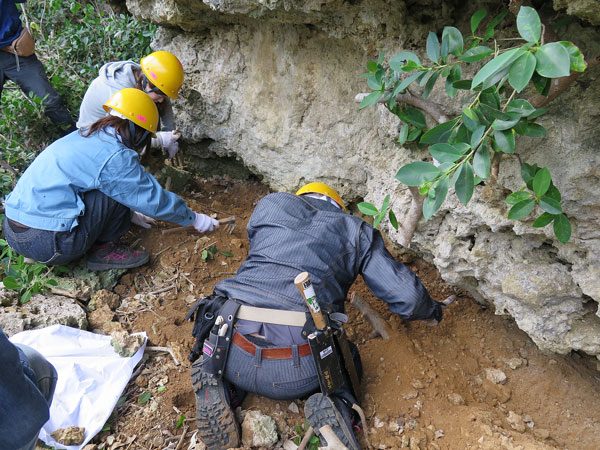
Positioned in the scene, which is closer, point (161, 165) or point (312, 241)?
point (312, 241)

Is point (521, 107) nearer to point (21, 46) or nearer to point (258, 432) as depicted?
point (258, 432)

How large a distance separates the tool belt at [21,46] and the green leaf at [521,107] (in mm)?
3859

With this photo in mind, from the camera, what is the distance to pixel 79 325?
8.95 feet

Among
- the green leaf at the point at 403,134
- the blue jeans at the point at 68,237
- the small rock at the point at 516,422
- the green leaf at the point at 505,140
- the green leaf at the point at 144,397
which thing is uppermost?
the green leaf at the point at 505,140

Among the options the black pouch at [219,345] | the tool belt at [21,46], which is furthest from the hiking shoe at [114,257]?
the tool belt at [21,46]

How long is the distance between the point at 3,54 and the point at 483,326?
14.0ft

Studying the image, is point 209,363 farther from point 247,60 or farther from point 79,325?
point 247,60

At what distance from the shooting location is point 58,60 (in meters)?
4.33

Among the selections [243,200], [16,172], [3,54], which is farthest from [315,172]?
[3,54]

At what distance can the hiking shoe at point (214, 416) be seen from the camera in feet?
6.98

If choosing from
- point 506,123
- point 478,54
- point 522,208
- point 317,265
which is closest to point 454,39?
point 478,54

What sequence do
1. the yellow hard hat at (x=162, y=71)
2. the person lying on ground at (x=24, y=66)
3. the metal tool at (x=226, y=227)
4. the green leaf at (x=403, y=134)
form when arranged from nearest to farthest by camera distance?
the green leaf at (x=403, y=134) < the yellow hard hat at (x=162, y=71) < the metal tool at (x=226, y=227) < the person lying on ground at (x=24, y=66)

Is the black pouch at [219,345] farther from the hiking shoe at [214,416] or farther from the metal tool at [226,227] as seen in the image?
the metal tool at [226,227]

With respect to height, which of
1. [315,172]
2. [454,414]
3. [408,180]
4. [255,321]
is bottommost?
Answer: [454,414]
